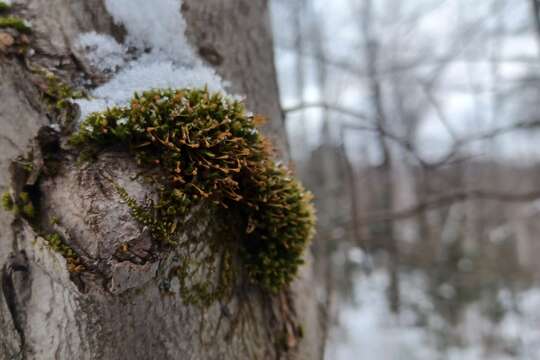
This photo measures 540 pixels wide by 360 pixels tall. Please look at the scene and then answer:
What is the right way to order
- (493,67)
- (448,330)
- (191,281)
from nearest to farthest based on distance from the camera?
(191,281), (448,330), (493,67)

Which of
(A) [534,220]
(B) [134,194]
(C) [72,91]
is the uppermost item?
(A) [534,220]

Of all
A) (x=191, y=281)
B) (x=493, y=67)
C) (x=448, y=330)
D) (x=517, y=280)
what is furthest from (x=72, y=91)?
(x=493, y=67)

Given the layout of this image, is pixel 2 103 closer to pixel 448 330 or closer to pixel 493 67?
pixel 448 330

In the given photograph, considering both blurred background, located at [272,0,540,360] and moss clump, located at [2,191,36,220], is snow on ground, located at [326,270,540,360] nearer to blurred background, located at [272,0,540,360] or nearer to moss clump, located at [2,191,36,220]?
blurred background, located at [272,0,540,360]

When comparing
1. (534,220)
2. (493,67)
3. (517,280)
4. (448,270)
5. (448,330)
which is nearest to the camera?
(448,330)

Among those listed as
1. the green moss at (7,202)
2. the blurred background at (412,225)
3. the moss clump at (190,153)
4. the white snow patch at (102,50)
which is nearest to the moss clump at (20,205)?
the green moss at (7,202)

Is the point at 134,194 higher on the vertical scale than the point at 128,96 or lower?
lower
